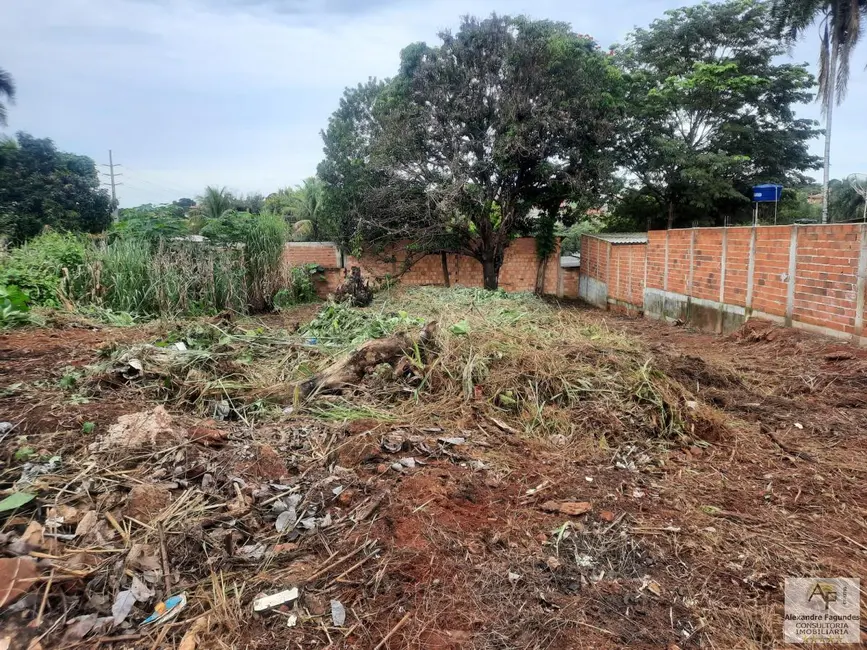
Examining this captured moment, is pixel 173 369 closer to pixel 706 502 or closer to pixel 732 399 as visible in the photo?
pixel 706 502

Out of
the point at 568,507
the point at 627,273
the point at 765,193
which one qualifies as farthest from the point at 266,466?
the point at 627,273

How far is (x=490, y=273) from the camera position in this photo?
13.2 m

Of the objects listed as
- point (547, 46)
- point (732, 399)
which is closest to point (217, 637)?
point (732, 399)

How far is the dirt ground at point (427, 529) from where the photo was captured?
5.96ft

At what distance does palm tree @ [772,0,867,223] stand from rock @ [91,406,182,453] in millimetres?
20444

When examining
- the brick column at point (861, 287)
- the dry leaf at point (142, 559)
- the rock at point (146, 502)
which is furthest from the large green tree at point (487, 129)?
the dry leaf at point (142, 559)

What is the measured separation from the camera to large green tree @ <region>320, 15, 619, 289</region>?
11133mm

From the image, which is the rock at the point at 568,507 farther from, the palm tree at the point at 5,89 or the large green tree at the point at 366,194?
the palm tree at the point at 5,89

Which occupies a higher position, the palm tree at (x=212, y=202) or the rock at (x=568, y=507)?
the palm tree at (x=212, y=202)

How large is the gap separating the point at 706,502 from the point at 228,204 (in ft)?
75.6

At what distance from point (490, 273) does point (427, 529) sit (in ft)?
36.8

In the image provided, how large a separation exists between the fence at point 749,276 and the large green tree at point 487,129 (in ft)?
8.80

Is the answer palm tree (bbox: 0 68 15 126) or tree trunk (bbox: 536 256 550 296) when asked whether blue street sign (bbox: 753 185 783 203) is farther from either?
palm tree (bbox: 0 68 15 126)

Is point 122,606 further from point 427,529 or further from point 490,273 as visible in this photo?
point 490,273
